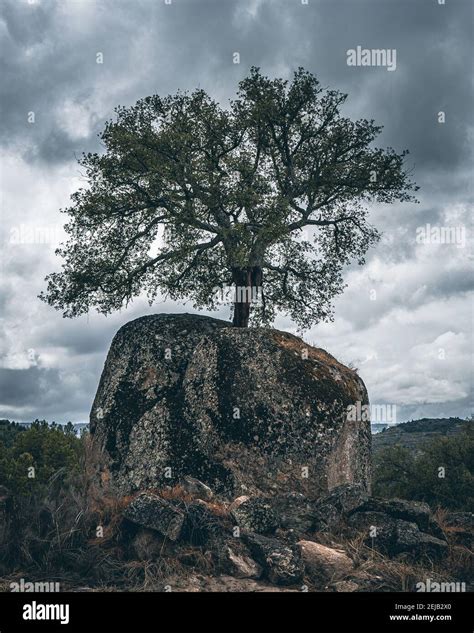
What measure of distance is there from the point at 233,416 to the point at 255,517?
4.81m

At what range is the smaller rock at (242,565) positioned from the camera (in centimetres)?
1316

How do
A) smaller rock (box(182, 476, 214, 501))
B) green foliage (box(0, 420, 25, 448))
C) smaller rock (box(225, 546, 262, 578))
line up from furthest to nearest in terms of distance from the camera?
green foliage (box(0, 420, 25, 448)), smaller rock (box(182, 476, 214, 501)), smaller rock (box(225, 546, 262, 578))

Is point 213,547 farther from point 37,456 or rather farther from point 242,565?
point 37,456

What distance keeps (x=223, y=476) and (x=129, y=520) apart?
4949 millimetres

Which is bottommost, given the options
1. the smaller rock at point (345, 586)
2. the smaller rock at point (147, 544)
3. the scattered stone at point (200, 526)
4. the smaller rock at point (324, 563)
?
the smaller rock at point (345, 586)

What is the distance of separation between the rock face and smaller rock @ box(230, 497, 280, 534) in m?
3.26

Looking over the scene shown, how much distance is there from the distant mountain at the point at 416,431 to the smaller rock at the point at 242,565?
39543mm

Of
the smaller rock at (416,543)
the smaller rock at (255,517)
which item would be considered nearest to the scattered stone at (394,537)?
the smaller rock at (416,543)

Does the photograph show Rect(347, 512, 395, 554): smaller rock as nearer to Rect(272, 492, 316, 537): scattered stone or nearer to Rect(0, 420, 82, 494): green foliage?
Rect(272, 492, 316, 537): scattered stone

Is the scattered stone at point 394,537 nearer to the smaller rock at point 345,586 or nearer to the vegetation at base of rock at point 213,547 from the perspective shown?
the vegetation at base of rock at point 213,547

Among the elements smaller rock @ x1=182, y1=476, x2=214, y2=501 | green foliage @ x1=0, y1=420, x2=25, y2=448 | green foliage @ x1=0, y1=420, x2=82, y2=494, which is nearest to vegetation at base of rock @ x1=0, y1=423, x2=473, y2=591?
smaller rock @ x1=182, y1=476, x2=214, y2=501

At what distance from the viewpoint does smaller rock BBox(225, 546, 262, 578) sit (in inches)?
518

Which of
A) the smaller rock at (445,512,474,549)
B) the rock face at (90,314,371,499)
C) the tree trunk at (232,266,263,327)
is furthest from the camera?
the tree trunk at (232,266,263,327)
